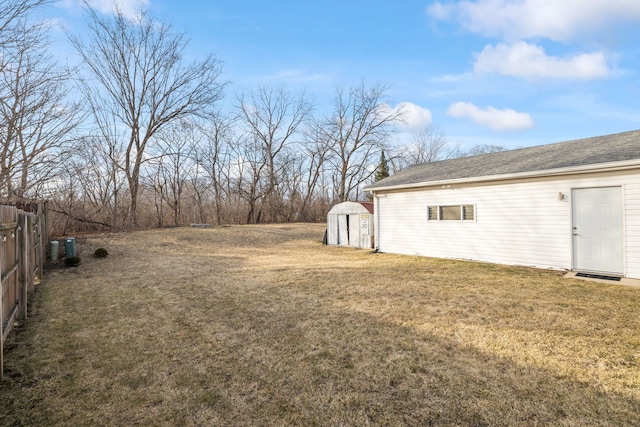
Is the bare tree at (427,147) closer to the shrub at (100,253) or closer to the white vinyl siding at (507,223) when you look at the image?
the white vinyl siding at (507,223)

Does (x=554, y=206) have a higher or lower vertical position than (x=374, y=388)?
higher

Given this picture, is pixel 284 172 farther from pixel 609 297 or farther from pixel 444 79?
pixel 609 297

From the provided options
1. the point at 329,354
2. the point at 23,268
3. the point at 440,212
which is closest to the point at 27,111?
the point at 23,268

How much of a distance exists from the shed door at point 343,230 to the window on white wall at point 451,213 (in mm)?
3982

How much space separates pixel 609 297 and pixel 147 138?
20.0 m

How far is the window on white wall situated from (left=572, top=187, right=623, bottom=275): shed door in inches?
90.7

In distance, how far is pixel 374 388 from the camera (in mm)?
2510

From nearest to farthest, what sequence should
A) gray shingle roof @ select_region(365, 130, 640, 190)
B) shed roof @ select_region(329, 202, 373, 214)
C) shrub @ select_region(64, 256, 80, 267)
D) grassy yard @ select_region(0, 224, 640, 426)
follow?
grassy yard @ select_region(0, 224, 640, 426) < gray shingle roof @ select_region(365, 130, 640, 190) < shrub @ select_region(64, 256, 80, 267) < shed roof @ select_region(329, 202, 373, 214)

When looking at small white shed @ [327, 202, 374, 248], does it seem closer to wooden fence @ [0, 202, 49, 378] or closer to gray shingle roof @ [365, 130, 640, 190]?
gray shingle roof @ [365, 130, 640, 190]

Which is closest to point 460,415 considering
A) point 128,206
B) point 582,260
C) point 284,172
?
point 582,260

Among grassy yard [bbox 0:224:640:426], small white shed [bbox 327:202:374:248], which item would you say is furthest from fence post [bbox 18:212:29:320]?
small white shed [bbox 327:202:374:248]

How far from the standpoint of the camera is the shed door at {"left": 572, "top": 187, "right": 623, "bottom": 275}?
6.25 m

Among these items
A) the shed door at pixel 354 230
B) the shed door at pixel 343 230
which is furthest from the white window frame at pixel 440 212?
the shed door at pixel 343 230

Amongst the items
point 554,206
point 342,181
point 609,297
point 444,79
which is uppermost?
point 444,79
